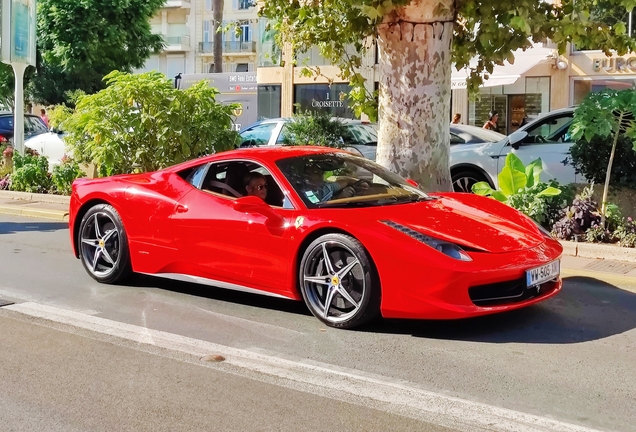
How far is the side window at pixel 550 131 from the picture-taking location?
11531mm

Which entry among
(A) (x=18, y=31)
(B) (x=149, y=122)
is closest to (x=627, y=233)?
(B) (x=149, y=122)

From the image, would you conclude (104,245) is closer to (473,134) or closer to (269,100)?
(473,134)

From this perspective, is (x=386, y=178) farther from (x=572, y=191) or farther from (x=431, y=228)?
(x=572, y=191)

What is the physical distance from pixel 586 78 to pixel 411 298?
20403 millimetres

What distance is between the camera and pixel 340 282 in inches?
228

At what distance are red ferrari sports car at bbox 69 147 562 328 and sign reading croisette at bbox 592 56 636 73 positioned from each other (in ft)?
59.2

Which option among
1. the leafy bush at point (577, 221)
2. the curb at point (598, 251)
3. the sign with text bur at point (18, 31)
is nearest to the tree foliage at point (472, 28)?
the leafy bush at point (577, 221)

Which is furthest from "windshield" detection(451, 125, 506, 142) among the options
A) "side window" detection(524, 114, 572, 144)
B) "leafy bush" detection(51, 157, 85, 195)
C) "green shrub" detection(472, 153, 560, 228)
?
"leafy bush" detection(51, 157, 85, 195)

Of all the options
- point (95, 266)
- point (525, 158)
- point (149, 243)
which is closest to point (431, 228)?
point (149, 243)

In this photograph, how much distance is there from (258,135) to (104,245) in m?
6.90

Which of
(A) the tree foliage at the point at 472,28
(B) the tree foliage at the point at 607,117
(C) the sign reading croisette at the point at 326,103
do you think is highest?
(A) the tree foliage at the point at 472,28

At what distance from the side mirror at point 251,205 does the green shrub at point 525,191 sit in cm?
415

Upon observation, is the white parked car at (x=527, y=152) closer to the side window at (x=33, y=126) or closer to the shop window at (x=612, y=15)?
the shop window at (x=612, y=15)

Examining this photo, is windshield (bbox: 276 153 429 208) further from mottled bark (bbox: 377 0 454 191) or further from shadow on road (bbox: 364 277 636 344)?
mottled bark (bbox: 377 0 454 191)
